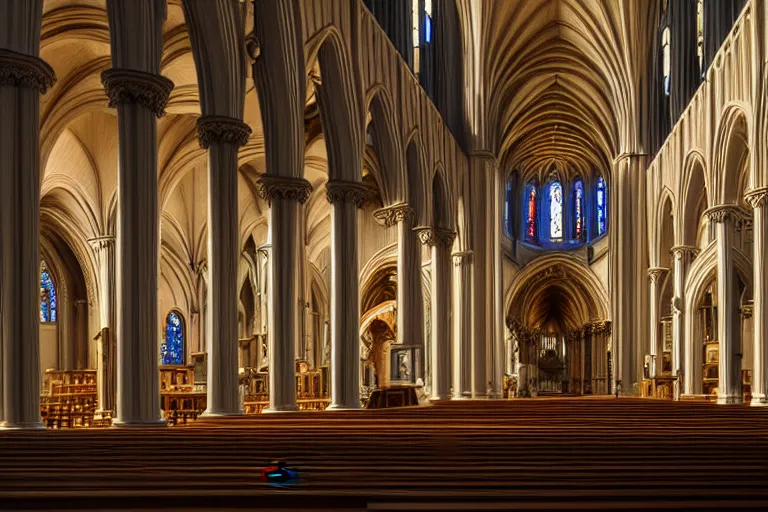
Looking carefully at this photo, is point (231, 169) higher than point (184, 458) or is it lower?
higher

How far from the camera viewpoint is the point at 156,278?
10.7 meters

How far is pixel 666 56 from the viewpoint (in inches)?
1201

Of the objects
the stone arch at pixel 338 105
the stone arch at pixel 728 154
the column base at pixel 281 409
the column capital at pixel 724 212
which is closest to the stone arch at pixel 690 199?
the stone arch at pixel 728 154

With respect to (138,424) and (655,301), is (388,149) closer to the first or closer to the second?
(138,424)

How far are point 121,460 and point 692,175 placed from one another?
2356 cm

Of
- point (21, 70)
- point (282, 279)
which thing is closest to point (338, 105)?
point (282, 279)

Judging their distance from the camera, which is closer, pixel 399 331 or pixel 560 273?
pixel 399 331

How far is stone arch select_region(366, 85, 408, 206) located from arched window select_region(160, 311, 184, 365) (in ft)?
46.9

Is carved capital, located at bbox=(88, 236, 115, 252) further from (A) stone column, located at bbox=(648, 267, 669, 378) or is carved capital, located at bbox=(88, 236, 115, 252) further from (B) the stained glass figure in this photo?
(A) stone column, located at bbox=(648, 267, 669, 378)

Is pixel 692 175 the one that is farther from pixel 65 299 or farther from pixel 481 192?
pixel 65 299

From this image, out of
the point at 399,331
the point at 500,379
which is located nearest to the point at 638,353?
the point at 500,379

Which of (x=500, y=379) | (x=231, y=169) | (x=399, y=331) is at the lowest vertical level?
(x=500, y=379)

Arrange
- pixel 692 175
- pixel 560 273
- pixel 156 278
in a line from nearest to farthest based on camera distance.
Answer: pixel 156 278, pixel 692 175, pixel 560 273

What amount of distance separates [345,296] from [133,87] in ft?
24.2
